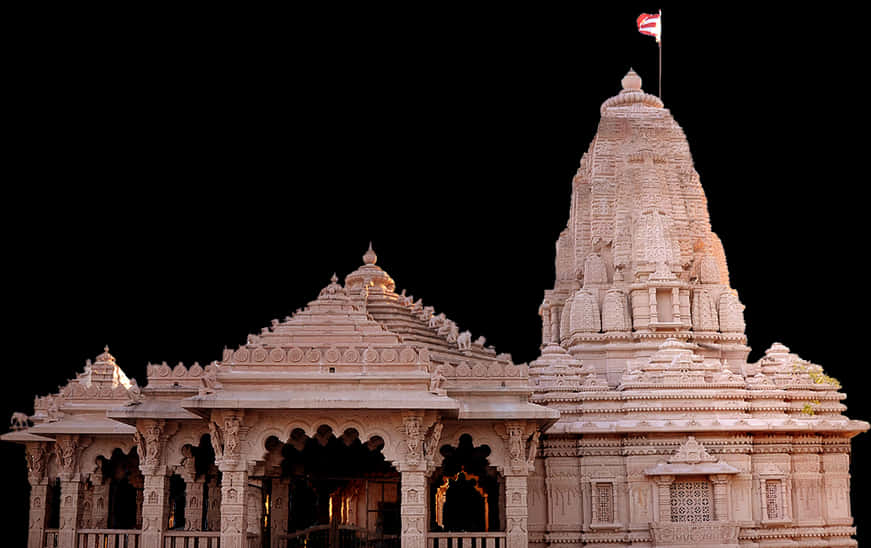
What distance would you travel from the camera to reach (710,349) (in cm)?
2831

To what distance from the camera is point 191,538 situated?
19.6m

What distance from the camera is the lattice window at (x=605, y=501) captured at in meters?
24.2

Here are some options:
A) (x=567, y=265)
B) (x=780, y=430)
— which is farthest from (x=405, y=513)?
(x=567, y=265)

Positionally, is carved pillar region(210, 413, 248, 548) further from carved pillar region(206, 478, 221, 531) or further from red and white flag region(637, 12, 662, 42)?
red and white flag region(637, 12, 662, 42)

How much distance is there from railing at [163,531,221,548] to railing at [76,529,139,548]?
1.28 m

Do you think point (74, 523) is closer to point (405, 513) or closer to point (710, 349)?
point (405, 513)

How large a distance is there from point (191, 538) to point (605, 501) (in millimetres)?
9827

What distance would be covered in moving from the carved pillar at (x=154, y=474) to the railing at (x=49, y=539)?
4.97 m

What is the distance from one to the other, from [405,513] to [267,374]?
3489 mm

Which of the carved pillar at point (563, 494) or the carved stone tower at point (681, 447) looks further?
the carved pillar at point (563, 494)

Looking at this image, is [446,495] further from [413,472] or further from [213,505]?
[413,472]

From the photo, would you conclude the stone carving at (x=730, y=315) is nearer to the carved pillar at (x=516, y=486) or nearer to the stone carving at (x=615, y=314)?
the stone carving at (x=615, y=314)

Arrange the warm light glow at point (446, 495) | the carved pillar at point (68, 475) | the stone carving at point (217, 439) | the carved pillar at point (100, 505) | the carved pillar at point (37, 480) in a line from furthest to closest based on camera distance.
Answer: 1. the carved pillar at point (100, 505)
2. the carved pillar at point (37, 480)
3. the warm light glow at point (446, 495)
4. the carved pillar at point (68, 475)
5. the stone carving at point (217, 439)

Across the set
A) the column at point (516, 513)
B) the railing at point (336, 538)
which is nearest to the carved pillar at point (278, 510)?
the railing at point (336, 538)
